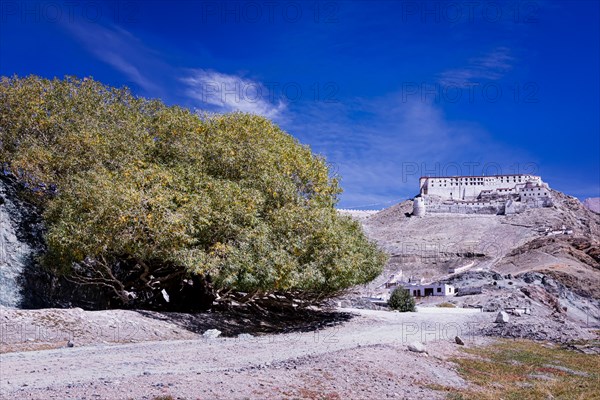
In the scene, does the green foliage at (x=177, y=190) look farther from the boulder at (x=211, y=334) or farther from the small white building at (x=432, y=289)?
the small white building at (x=432, y=289)

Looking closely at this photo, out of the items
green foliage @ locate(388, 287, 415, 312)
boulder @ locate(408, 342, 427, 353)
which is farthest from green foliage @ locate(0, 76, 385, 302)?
green foliage @ locate(388, 287, 415, 312)

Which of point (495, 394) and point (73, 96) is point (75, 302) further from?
point (495, 394)

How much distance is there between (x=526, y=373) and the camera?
14.1 meters

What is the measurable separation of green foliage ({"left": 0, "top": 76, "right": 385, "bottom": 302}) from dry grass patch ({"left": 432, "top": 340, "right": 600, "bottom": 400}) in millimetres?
Answer: 7391

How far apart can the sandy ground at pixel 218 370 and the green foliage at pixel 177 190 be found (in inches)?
122

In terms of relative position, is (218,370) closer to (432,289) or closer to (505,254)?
(432,289)

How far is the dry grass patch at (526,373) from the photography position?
1140cm

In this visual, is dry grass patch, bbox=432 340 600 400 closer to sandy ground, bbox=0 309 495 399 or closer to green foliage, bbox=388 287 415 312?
sandy ground, bbox=0 309 495 399

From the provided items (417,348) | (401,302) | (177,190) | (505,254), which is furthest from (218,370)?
(505,254)

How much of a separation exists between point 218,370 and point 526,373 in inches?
337

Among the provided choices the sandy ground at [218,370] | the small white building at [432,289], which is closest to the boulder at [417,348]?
the sandy ground at [218,370]

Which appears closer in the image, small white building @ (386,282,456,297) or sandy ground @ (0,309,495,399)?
sandy ground @ (0,309,495,399)

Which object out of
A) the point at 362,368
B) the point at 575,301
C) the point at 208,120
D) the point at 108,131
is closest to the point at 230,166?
the point at 208,120

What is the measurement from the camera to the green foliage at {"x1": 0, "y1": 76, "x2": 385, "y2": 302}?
1962 cm
